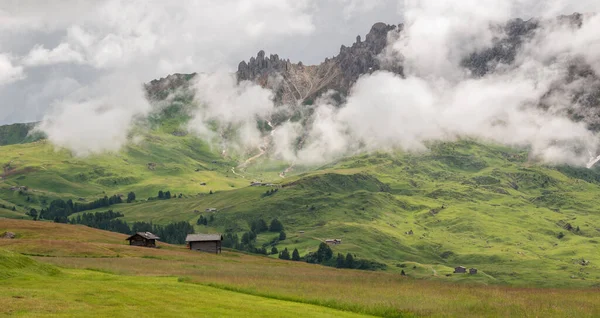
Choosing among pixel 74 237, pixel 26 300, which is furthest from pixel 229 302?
pixel 74 237

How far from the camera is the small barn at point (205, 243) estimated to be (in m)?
191

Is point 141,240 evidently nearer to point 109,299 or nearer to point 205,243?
point 205,243

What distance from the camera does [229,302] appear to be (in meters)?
57.1

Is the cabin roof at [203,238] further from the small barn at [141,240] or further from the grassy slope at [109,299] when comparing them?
the grassy slope at [109,299]

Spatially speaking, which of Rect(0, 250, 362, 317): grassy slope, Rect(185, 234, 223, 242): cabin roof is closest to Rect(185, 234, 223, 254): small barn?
Rect(185, 234, 223, 242): cabin roof

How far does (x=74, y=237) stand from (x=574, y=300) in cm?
13300

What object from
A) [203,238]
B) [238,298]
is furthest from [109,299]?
[203,238]

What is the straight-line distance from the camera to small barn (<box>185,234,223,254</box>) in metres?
191

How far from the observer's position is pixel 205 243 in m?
193

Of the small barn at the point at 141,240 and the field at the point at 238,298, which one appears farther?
the small barn at the point at 141,240

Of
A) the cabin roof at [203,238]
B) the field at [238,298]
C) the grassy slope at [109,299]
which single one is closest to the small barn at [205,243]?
the cabin roof at [203,238]

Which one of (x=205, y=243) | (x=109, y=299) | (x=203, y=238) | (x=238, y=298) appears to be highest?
(x=203, y=238)

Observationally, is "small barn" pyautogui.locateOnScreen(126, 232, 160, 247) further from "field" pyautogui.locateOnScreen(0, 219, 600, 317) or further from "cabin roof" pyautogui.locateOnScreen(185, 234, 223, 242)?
"field" pyautogui.locateOnScreen(0, 219, 600, 317)

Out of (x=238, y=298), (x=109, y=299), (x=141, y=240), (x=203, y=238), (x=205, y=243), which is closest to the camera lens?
(x=109, y=299)
